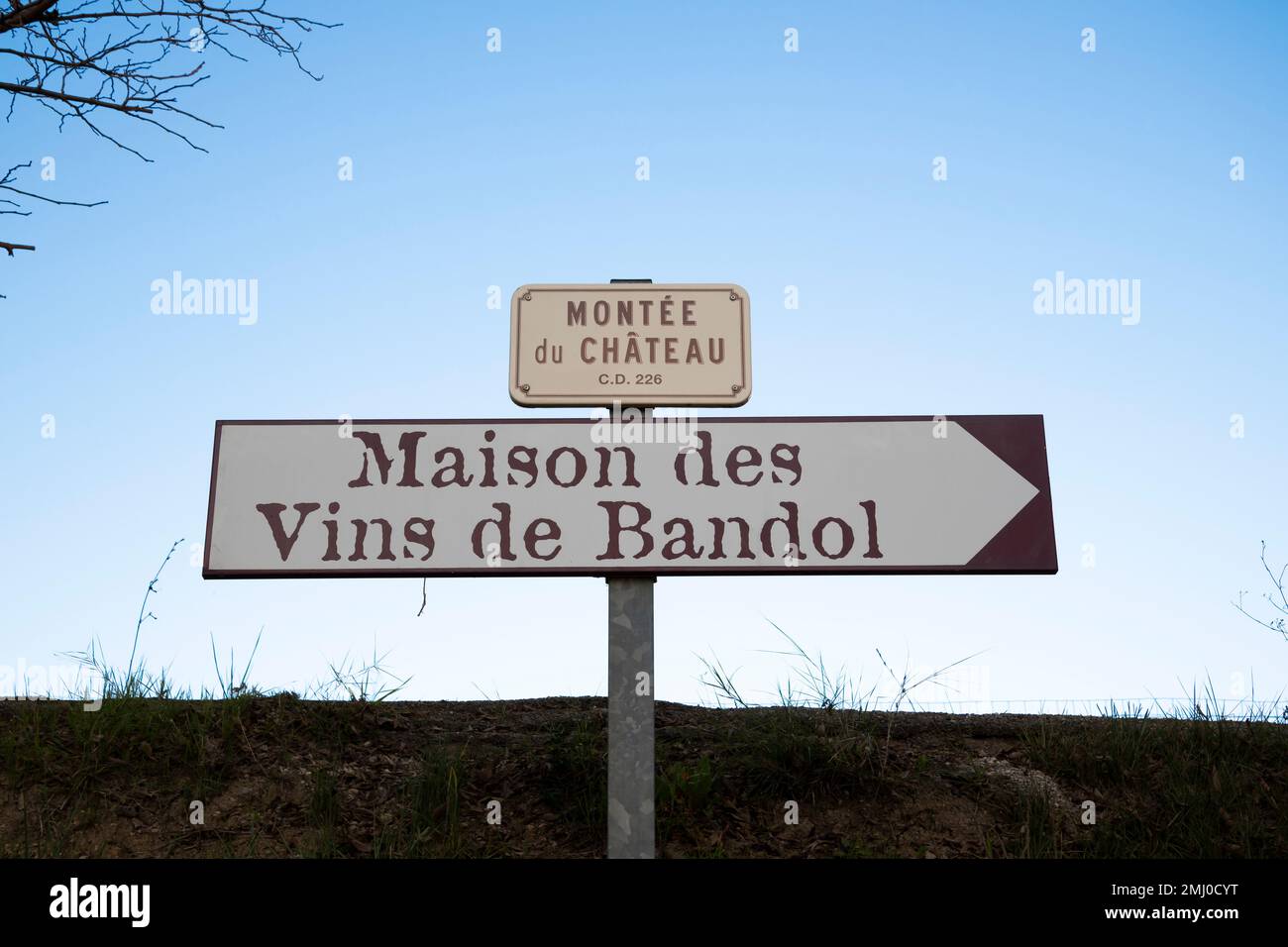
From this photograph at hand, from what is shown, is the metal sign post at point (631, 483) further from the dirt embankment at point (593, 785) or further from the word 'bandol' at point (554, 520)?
the dirt embankment at point (593, 785)

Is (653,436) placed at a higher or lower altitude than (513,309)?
lower

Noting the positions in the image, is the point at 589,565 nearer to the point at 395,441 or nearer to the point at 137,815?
the point at 395,441

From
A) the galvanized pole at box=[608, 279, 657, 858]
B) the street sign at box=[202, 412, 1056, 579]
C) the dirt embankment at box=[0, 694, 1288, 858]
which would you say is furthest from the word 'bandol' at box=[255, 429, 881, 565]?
the dirt embankment at box=[0, 694, 1288, 858]

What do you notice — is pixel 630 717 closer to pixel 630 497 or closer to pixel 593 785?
pixel 630 497

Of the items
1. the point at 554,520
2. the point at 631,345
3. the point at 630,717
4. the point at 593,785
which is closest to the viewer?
the point at 630,717

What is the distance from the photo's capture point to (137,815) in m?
4.65

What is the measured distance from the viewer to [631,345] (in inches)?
159

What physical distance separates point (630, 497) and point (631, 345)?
56 cm

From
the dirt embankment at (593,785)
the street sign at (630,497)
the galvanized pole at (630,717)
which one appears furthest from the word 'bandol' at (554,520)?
the dirt embankment at (593,785)

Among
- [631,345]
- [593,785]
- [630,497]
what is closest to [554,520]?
[630,497]
